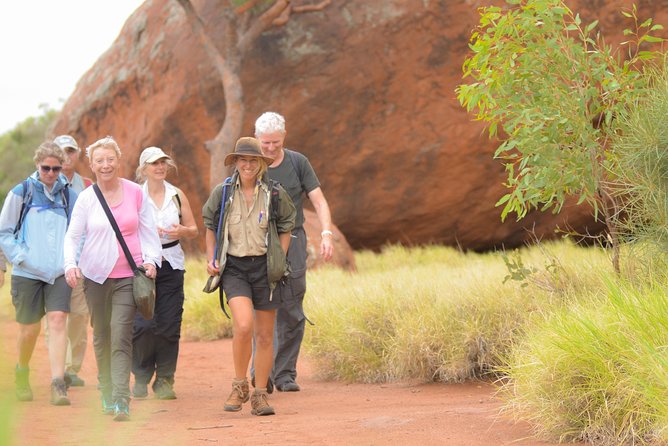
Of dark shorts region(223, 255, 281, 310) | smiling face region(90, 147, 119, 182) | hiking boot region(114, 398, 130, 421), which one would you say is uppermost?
smiling face region(90, 147, 119, 182)

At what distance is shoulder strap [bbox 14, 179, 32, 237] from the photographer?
7277 mm

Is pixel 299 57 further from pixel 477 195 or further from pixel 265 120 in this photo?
pixel 265 120

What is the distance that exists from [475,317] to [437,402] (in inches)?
40.6

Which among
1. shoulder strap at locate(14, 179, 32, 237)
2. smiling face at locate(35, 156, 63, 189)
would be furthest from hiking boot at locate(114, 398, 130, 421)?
smiling face at locate(35, 156, 63, 189)

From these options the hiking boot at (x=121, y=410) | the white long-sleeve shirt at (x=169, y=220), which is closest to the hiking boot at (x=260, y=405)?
the hiking boot at (x=121, y=410)

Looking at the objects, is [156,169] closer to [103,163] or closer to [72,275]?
[103,163]

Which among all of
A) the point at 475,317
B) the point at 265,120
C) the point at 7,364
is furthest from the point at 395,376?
the point at 7,364

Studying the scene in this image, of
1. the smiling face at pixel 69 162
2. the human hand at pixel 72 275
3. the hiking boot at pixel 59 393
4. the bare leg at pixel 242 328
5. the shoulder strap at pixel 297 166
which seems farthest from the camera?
the smiling face at pixel 69 162

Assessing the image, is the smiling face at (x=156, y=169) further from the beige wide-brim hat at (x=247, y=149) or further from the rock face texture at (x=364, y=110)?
the rock face texture at (x=364, y=110)

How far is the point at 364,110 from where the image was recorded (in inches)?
595

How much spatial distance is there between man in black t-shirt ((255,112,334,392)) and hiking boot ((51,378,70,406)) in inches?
65.5

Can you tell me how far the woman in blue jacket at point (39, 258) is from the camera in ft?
23.4

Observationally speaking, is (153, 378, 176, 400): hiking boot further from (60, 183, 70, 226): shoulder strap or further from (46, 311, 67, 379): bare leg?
(60, 183, 70, 226): shoulder strap

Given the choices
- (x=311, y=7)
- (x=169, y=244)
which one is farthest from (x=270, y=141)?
(x=311, y=7)
